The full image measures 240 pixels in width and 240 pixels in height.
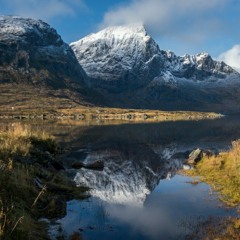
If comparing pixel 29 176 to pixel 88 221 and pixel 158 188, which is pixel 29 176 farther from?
pixel 158 188

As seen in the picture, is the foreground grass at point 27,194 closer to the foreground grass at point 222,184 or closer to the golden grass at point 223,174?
the foreground grass at point 222,184

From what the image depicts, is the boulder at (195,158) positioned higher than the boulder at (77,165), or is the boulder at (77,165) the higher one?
the boulder at (195,158)

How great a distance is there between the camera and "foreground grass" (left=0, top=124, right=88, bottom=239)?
55.5 feet

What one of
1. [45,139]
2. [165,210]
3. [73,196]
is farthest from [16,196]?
[45,139]

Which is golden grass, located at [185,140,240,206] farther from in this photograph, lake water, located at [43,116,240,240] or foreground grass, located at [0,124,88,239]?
foreground grass, located at [0,124,88,239]

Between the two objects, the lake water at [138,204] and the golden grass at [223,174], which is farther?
the golden grass at [223,174]

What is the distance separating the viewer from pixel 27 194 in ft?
73.8

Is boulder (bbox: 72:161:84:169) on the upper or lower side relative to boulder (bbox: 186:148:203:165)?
lower

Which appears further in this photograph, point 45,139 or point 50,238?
point 45,139

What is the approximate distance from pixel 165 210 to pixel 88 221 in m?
5.57

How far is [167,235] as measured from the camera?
20891 millimetres

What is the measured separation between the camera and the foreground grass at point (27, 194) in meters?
16.9

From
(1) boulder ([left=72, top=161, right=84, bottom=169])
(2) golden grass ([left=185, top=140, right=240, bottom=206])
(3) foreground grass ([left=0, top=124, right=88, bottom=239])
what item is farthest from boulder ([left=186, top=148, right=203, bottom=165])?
(3) foreground grass ([left=0, top=124, right=88, bottom=239])

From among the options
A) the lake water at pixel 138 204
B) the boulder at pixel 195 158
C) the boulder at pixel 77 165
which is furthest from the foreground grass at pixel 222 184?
the boulder at pixel 77 165
